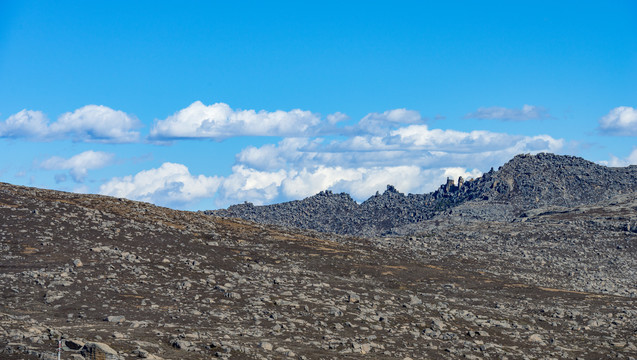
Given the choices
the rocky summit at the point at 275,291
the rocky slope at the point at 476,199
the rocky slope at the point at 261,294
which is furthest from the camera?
the rocky slope at the point at 476,199

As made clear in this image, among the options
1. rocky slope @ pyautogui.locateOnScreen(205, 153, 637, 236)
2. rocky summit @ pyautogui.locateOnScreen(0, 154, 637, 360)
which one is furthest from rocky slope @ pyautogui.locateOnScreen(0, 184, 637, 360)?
rocky slope @ pyautogui.locateOnScreen(205, 153, 637, 236)

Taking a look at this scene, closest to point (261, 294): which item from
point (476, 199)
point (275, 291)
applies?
point (275, 291)

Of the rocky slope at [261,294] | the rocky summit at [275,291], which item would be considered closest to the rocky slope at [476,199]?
the rocky summit at [275,291]

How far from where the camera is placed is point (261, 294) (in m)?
27.3

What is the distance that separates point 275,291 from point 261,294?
1.10 m

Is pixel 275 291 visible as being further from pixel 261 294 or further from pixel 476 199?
pixel 476 199

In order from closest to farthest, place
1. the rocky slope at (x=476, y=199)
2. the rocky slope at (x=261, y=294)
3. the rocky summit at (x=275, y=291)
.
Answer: the rocky slope at (x=261, y=294), the rocky summit at (x=275, y=291), the rocky slope at (x=476, y=199)

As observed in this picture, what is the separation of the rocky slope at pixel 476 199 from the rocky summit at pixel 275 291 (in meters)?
41.1

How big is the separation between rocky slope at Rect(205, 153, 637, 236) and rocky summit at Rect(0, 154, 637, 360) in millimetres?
41138

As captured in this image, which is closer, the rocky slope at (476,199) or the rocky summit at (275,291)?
the rocky summit at (275,291)

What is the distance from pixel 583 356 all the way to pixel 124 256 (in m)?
19.6

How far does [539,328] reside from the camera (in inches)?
1134

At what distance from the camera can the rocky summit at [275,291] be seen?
67.8 feet

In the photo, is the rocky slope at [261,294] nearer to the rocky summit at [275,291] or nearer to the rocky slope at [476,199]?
the rocky summit at [275,291]
